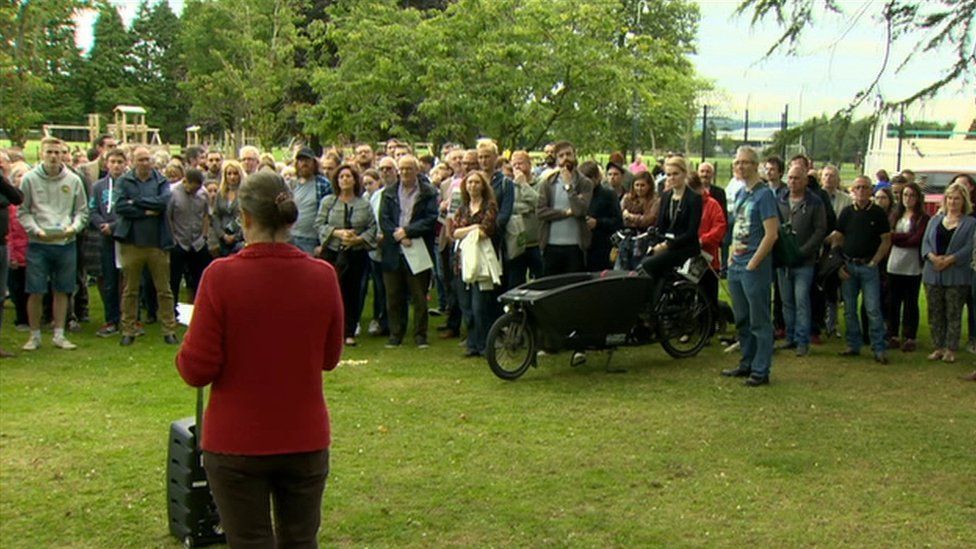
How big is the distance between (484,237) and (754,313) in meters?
2.74

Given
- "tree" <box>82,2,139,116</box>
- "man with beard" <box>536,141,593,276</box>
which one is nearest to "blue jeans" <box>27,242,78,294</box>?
"man with beard" <box>536,141,593,276</box>

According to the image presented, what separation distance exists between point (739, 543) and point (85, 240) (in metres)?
9.06

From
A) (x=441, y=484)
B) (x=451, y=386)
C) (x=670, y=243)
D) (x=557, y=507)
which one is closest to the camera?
(x=557, y=507)

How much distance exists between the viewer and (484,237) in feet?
34.3

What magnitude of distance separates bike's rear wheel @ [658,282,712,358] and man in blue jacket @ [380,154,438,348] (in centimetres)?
255

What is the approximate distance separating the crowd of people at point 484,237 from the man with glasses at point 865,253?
0.01m

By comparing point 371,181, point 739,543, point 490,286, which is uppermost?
Result: point 371,181

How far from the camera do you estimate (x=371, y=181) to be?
1202 cm

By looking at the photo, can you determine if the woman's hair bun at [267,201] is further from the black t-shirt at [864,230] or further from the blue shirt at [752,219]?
the black t-shirt at [864,230]

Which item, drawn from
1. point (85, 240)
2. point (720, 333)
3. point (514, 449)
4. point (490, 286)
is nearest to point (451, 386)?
point (490, 286)

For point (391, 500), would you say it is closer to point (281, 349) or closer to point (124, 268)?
point (281, 349)

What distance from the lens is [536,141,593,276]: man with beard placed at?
10914 mm

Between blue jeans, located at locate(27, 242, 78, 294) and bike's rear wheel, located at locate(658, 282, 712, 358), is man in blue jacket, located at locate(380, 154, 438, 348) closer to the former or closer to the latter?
bike's rear wheel, located at locate(658, 282, 712, 358)

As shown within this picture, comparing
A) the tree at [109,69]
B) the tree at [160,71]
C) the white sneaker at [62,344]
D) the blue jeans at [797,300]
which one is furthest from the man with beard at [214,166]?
the tree at [109,69]
